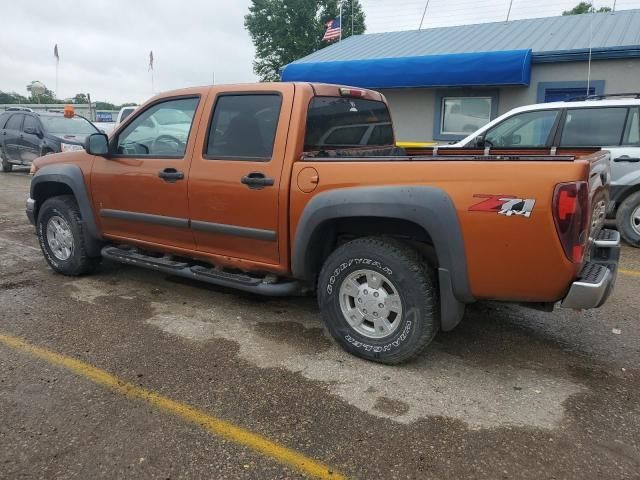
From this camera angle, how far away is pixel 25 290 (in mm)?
4848

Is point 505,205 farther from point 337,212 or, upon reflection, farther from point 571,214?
point 337,212

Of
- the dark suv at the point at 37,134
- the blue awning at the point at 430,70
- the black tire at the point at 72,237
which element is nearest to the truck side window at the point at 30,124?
the dark suv at the point at 37,134

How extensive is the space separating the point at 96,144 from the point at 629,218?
6224mm

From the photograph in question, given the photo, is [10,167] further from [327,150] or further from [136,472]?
[136,472]

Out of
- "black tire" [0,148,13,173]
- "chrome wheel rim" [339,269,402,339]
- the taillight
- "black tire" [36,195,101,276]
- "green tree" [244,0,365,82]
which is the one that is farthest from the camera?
"green tree" [244,0,365,82]

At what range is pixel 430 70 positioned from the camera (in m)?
11.7

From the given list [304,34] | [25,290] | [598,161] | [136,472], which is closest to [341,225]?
[598,161]

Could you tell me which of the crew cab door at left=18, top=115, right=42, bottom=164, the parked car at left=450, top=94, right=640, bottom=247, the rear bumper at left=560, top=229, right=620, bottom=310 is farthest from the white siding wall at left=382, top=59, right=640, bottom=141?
the crew cab door at left=18, top=115, right=42, bottom=164

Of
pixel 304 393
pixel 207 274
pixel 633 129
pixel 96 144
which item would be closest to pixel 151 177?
pixel 96 144

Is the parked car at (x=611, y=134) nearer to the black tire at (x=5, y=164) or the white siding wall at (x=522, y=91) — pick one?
the white siding wall at (x=522, y=91)

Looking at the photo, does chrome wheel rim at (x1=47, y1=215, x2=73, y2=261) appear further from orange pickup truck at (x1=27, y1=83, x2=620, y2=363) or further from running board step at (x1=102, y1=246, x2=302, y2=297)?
running board step at (x1=102, y1=246, x2=302, y2=297)

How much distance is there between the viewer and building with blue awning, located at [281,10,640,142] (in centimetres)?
1084

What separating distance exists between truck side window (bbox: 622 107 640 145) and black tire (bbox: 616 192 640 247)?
2.14 feet

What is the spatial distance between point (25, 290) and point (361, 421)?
3.59 m
